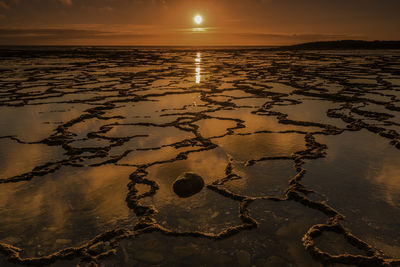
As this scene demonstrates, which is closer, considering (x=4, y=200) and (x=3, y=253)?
(x=3, y=253)

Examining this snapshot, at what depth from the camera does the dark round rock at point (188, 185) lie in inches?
67.8

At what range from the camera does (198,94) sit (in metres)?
5.39

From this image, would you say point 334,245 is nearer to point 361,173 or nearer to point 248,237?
point 248,237

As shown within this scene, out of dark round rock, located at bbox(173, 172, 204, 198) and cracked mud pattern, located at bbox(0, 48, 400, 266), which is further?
dark round rock, located at bbox(173, 172, 204, 198)

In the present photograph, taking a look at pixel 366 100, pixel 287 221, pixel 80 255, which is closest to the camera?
pixel 80 255

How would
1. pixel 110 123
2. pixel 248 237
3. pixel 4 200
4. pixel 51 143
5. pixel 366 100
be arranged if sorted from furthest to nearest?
pixel 366 100 < pixel 110 123 < pixel 51 143 < pixel 4 200 < pixel 248 237

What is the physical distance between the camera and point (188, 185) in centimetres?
174

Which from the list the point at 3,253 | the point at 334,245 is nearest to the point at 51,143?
the point at 3,253

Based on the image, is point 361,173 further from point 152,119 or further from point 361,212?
point 152,119

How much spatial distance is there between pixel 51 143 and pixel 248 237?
211cm

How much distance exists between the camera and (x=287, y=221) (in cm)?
145

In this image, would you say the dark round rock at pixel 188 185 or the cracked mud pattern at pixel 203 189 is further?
the dark round rock at pixel 188 185

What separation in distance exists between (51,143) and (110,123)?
31.5 inches

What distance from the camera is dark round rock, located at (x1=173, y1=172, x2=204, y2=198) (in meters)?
1.72
